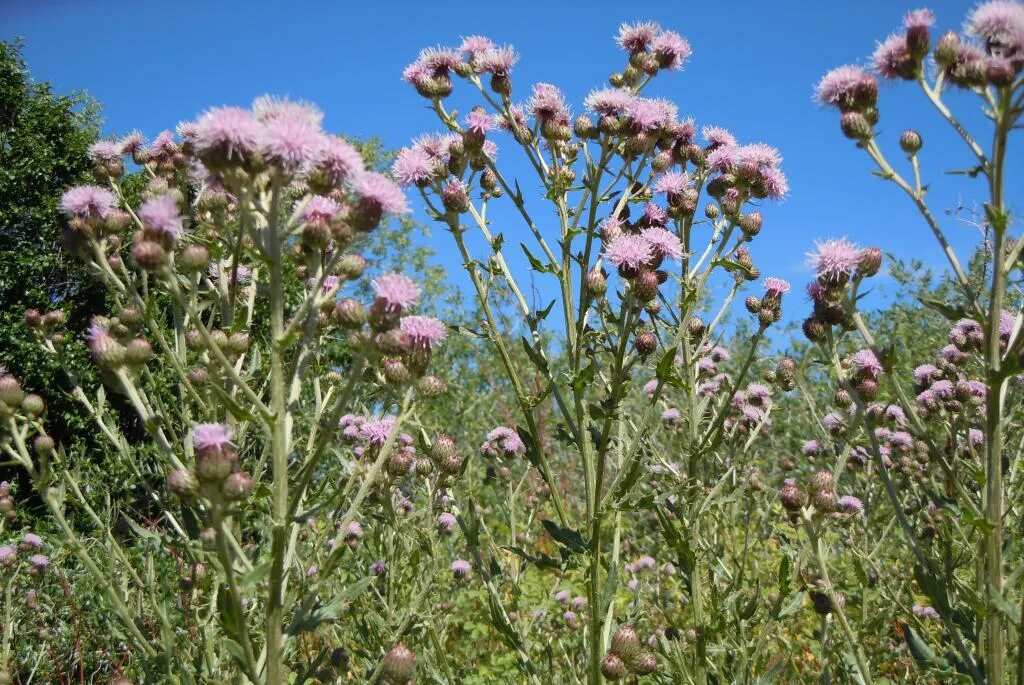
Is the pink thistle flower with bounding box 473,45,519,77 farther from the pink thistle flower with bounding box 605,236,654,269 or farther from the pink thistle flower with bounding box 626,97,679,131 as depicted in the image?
the pink thistle flower with bounding box 605,236,654,269

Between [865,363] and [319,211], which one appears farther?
[865,363]

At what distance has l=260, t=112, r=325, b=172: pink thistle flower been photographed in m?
1.97

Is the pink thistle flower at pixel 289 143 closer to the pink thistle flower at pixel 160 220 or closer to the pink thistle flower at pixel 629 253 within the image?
the pink thistle flower at pixel 160 220

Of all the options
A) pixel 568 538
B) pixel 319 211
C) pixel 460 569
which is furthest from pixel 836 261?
pixel 460 569

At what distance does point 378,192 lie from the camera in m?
2.20

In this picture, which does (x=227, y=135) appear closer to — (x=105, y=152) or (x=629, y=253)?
(x=629, y=253)

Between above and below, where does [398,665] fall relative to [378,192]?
below

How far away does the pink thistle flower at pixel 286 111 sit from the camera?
206 centimetres

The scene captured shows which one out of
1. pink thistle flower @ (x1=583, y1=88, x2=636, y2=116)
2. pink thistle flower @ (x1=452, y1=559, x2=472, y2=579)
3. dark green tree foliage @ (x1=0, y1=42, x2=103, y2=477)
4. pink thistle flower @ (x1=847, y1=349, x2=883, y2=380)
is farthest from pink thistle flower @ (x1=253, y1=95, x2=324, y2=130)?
dark green tree foliage @ (x1=0, y1=42, x2=103, y2=477)

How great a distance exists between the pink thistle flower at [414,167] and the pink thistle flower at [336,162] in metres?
1.24

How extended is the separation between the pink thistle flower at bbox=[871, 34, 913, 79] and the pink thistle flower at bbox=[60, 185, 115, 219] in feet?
9.58

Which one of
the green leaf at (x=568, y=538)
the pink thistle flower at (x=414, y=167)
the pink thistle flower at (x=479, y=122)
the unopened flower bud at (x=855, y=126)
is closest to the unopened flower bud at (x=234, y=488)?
the green leaf at (x=568, y=538)

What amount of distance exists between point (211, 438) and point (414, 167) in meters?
1.84

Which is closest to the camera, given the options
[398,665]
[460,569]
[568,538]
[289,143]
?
[289,143]
